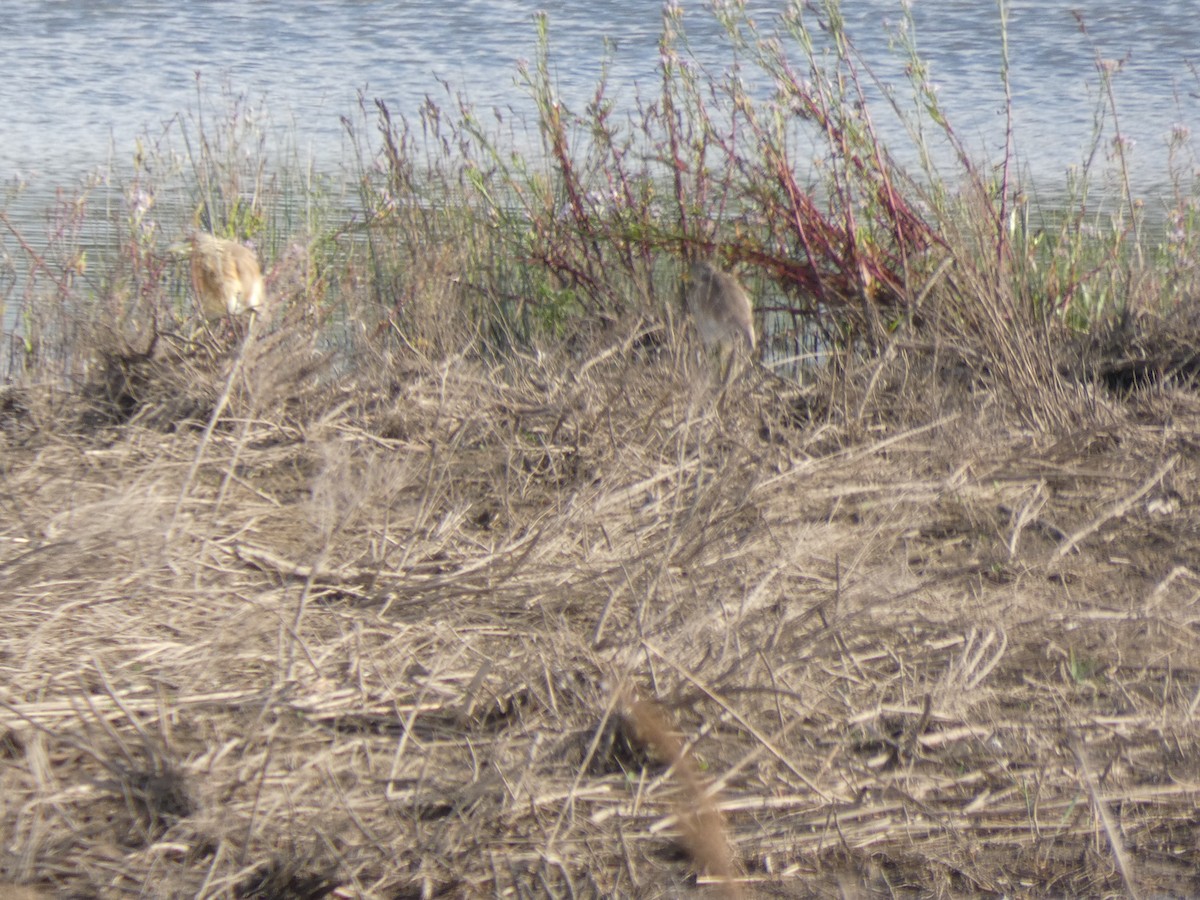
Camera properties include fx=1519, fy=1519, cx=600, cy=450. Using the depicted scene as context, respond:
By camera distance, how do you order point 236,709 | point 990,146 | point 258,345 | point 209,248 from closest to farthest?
point 236,709
point 258,345
point 209,248
point 990,146

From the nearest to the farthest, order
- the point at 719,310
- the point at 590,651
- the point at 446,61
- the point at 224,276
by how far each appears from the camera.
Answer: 1. the point at 590,651
2. the point at 719,310
3. the point at 224,276
4. the point at 446,61

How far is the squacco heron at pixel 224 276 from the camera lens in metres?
4.68

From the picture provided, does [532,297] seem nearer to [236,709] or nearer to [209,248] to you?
[209,248]

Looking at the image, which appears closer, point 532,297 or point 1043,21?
point 532,297

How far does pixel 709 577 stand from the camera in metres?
2.81

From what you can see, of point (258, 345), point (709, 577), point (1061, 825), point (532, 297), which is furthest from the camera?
point (532, 297)

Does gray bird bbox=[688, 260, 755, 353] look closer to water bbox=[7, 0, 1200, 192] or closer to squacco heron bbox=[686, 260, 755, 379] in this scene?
squacco heron bbox=[686, 260, 755, 379]

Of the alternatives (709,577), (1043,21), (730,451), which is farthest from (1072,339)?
(1043,21)

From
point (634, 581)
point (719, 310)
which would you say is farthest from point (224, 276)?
point (634, 581)

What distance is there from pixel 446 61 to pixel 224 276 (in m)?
5.18

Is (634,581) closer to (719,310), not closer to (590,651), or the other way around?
Answer: (590,651)

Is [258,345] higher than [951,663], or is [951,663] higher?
[258,345]

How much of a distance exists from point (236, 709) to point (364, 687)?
0.19 m

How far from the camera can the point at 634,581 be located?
8.87 ft
